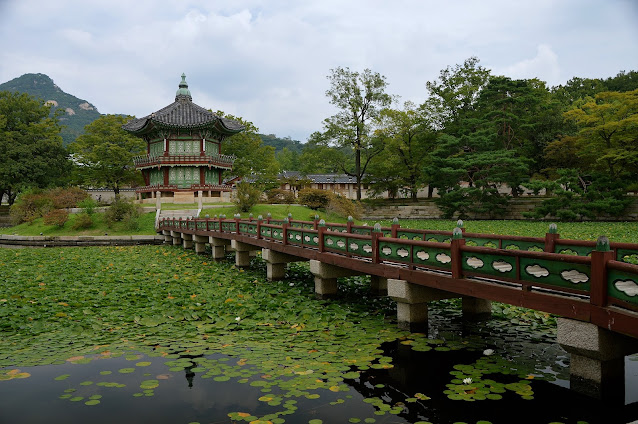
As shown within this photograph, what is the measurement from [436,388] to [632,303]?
2544mm

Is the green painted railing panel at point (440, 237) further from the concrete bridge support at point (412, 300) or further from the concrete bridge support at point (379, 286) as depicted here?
the concrete bridge support at point (379, 286)

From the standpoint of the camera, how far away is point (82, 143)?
4316cm

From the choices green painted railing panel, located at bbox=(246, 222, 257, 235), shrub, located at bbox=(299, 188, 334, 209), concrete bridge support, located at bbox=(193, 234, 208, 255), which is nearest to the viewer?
green painted railing panel, located at bbox=(246, 222, 257, 235)

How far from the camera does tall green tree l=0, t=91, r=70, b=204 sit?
4169cm

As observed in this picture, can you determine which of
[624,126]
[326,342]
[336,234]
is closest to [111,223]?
[336,234]

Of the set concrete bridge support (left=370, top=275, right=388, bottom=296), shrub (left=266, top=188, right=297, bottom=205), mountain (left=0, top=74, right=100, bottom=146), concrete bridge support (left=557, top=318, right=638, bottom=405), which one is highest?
mountain (left=0, top=74, right=100, bottom=146)

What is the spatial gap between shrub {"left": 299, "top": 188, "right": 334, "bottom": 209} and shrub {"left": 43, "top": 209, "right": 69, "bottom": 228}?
18.4m

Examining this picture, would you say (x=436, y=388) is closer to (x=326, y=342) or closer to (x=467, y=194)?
(x=326, y=342)

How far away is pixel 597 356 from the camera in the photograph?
5.16 metres

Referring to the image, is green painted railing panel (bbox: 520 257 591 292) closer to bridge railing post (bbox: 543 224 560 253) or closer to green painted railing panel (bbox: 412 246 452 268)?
green painted railing panel (bbox: 412 246 452 268)

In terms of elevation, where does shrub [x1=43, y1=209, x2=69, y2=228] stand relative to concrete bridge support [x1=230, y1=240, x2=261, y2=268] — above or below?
above

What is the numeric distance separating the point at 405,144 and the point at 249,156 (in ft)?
56.9

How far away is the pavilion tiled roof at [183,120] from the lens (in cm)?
4009

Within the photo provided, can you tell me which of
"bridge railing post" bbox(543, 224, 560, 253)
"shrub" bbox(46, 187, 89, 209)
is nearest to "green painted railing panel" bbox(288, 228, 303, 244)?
"bridge railing post" bbox(543, 224, 560, 253)
